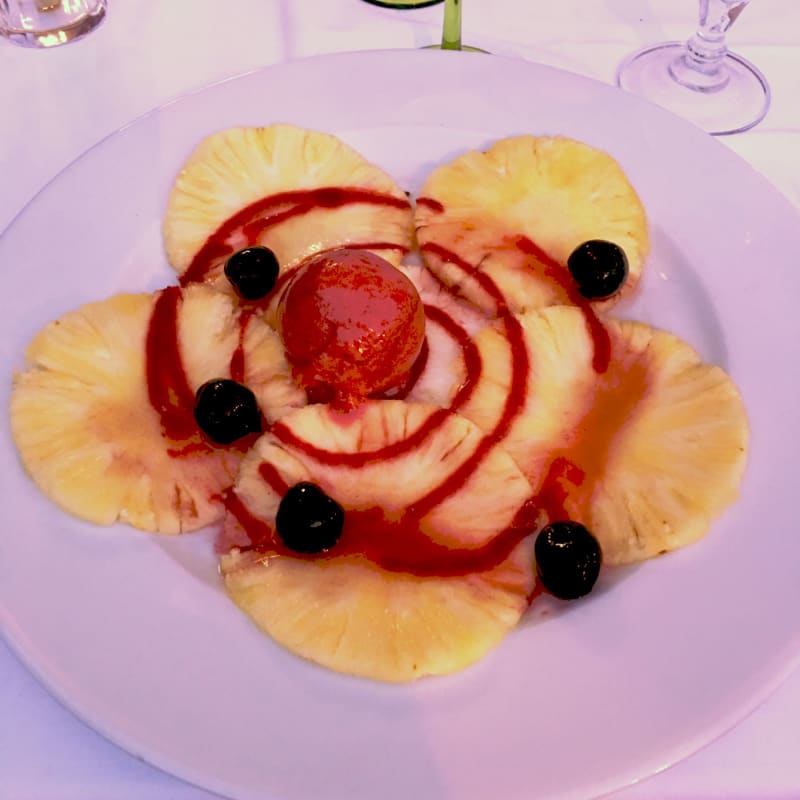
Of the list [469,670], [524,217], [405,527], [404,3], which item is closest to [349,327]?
[405,527]

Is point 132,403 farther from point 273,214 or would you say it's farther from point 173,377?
point 273,214

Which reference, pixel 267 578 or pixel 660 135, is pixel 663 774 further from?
pixel 660 135

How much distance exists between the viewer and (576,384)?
4.90 ft

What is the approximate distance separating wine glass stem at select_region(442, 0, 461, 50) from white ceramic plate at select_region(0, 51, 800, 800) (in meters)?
0.67

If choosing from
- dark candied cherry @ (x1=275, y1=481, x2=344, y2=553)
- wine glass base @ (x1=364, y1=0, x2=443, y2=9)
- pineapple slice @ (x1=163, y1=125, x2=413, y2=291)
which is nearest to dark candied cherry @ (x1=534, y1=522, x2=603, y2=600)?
dark candied cherry @ (x1=275, y1=481, x2=344, y2=553)

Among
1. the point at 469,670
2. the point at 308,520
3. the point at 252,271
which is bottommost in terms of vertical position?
the point at 469,670

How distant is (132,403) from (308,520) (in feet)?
1.35

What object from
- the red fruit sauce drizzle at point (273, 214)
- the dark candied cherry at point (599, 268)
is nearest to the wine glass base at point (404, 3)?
the red fruit sauce drizzle at point (273, 214)

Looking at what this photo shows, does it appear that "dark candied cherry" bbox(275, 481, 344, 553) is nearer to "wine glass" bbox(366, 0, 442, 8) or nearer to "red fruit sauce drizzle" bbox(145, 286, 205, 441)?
"red fruit sauce drizzle" bbox(145, 286, 205, 441)

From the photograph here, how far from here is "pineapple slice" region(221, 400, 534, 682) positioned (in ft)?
3.81

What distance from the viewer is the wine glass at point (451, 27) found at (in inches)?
77.2

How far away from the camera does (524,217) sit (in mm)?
1721

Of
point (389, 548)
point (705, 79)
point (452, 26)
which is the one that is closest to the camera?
point (389, 548)

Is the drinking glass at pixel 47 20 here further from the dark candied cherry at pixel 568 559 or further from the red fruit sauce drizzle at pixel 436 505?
the dark candied cherry at pixel 568 559
